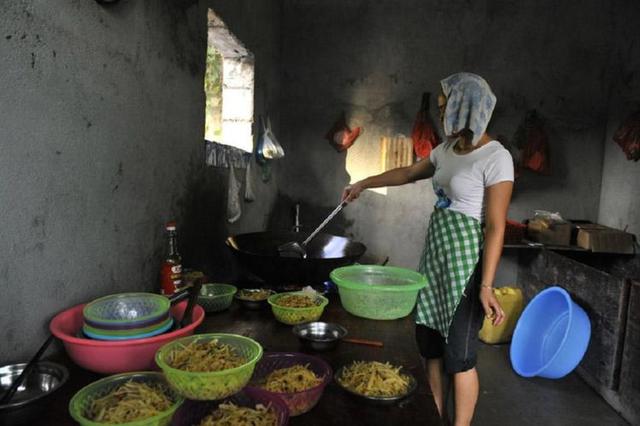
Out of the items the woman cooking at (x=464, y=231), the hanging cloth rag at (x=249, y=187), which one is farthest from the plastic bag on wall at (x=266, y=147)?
the woman cooking at (x=464, y=231)

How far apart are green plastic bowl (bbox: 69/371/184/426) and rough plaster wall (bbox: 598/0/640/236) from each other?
442 cm

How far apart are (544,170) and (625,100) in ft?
3.28

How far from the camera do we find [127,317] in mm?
1247

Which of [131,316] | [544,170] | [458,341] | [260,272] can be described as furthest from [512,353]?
[131,316]

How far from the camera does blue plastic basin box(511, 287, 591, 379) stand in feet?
9.88

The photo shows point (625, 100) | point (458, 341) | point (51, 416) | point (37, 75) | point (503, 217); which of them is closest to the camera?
point (51, 416)

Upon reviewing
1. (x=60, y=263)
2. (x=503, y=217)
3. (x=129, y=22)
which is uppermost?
(x=129, y=22)

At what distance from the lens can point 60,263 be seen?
1.25m

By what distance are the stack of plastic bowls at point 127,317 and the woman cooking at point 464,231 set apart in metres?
1.35

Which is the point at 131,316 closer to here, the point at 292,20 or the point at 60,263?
the point at 60,263

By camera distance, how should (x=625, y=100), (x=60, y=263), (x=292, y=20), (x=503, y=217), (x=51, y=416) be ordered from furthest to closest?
(x=292, y=20) → (x=625, y=100) → (x=503, y=217) → (x=60, y=263) → (x=51, y=416)

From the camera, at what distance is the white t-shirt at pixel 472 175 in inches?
A: 73.5

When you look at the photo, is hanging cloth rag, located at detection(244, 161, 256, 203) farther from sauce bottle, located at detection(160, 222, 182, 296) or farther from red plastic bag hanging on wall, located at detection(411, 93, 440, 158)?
red plastic bag hanging on wall, located at detection(411, 93, 440, 158)

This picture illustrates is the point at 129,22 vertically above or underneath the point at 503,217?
above
